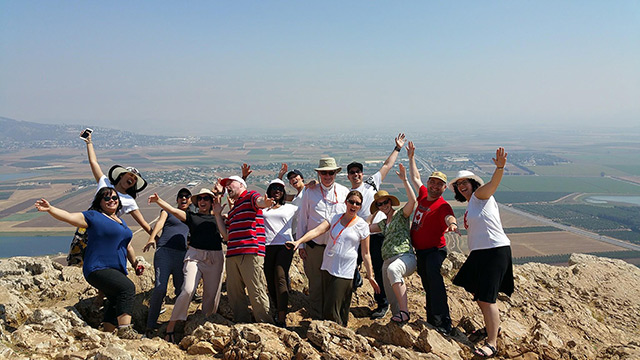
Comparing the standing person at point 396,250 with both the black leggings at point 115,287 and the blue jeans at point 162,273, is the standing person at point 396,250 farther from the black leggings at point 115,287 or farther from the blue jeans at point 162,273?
the black leggings at point 115,287

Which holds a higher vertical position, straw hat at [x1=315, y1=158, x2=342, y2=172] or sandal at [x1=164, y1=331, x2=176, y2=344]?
straw hat at [x1=315, y1=158, x2=342, y2=172]

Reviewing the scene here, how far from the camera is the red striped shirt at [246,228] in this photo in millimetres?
5309

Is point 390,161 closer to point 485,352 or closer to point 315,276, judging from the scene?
point 315,276

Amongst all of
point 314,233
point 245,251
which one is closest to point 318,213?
point 314,233

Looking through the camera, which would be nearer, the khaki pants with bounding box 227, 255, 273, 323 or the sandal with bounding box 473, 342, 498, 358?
the sandal with bounding box 473, 342, 498, 358

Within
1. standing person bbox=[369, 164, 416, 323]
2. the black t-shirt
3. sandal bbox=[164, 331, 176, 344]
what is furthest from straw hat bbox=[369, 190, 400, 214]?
sandal bbox=[164, 331, 176, 344]

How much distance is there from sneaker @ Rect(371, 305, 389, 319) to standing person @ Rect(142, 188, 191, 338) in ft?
11.1

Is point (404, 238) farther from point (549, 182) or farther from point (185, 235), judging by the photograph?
point (549, 182)

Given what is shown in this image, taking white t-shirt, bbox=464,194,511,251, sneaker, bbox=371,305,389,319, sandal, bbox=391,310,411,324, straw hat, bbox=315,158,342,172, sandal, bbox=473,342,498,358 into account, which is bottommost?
sneaker, bbox=371,305,389,319

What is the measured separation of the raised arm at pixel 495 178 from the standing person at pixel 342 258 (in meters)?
1.66

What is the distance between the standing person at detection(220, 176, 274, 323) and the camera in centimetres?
528

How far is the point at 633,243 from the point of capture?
49.2m

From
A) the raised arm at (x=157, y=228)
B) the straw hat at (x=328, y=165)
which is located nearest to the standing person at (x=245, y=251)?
the straw hat at (x=328, y=165)

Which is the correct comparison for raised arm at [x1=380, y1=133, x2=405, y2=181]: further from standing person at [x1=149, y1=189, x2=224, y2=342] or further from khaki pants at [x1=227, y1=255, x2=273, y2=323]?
standing person at [x1=149, y1=189, x2=224, y2=342]
